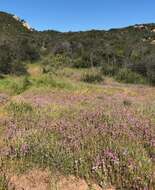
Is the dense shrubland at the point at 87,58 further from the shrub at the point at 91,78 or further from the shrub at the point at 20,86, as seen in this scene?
the shrub at the point at 20,86

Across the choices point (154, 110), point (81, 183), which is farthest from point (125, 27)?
point (81, 183)

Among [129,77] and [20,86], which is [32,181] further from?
[129,77]

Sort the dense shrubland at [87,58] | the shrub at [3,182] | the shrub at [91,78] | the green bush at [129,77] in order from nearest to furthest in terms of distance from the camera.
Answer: the shrub at [3,182] < the shrub at [91,78] < the green bush at [129,77] < the dense shrubland at [87,58]

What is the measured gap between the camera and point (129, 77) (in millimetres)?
23297

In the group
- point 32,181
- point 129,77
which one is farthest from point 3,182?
point 129,77

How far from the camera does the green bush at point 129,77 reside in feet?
75.8

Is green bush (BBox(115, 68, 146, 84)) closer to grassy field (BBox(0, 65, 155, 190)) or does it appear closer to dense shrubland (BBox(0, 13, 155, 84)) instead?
dense shrubland (BBox(0, 13, 155, 84))

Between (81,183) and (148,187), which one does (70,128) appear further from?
(148,187)

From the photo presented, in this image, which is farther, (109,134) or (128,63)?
(128,63)

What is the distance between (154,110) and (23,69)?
16.8m

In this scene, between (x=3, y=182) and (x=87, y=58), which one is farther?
(x=87, y=58)

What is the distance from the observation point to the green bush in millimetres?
23109

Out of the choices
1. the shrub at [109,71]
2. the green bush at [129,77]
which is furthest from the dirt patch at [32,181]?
the shrub at [109,71]

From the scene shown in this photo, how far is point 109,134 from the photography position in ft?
24.2
